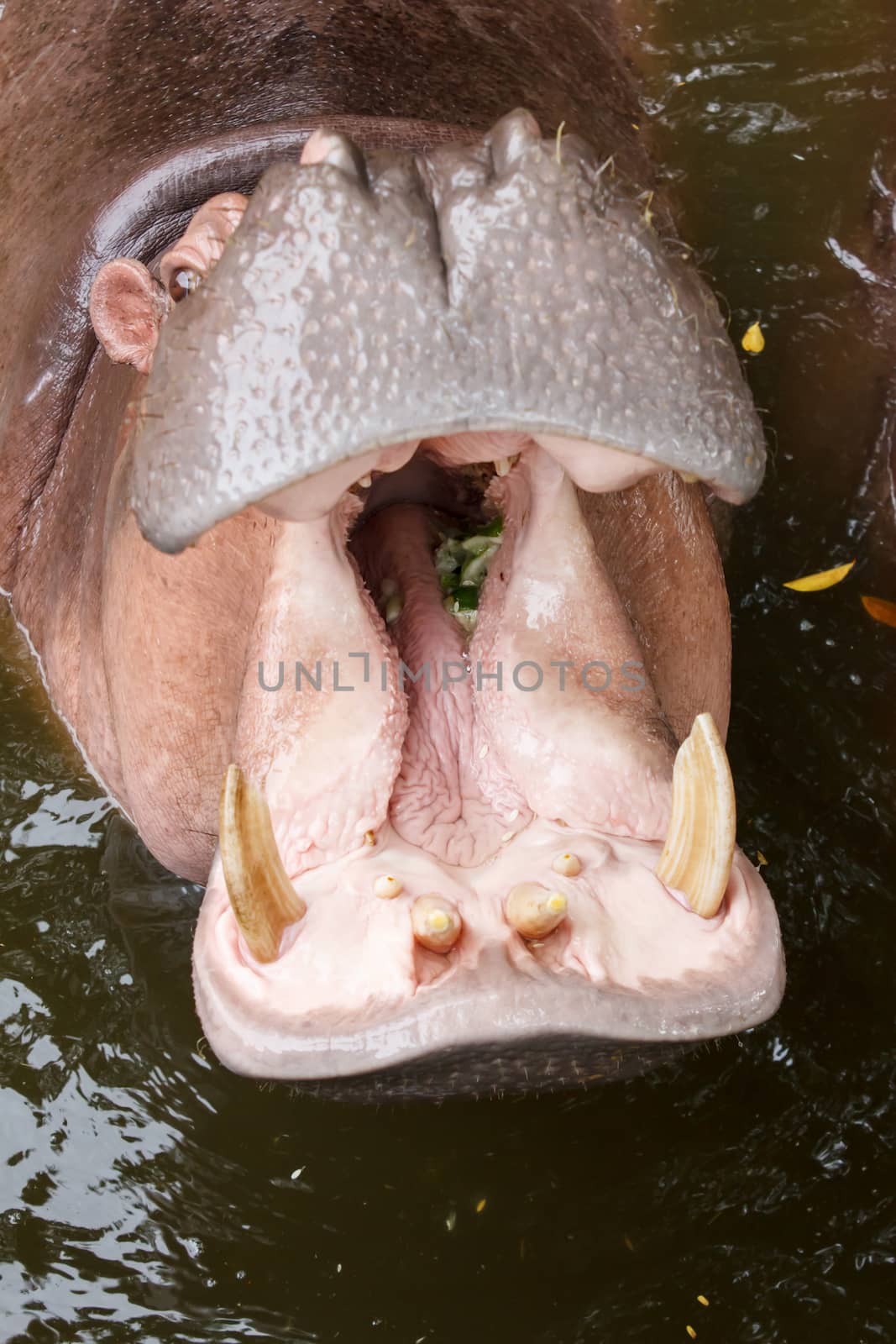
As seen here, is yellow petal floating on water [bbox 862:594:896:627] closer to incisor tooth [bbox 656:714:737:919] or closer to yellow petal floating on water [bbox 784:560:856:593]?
yellow petal floating on water [bbox 784:560:856:593]

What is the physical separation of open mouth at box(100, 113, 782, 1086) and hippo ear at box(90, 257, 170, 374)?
17.6 inches

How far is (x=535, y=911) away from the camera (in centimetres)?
206

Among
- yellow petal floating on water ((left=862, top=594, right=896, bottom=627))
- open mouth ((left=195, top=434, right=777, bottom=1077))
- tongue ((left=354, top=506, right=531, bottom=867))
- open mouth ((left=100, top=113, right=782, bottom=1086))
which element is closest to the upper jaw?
open mouth ((left=100, top=113, right=782, bottom=1086))

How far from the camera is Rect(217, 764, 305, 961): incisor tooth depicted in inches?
78.7

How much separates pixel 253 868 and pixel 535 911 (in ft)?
1.41

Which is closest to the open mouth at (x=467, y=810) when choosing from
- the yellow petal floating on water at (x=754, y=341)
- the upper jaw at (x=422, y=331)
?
the upper jaw at (x=422, y=331)

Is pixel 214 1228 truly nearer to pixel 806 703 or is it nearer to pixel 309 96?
pixel 806 703

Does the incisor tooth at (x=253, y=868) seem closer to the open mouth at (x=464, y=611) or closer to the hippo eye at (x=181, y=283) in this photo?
the open mouth at (x=464, y=611)

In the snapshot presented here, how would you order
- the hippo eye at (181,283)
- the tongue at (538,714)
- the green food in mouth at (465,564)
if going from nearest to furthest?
the tongue at (538,714)
the hippo eye at (181,283)
the green food in mouth at (465,564)

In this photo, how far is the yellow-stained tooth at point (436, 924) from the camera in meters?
2.02

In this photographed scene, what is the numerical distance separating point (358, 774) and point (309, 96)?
6.70 feet

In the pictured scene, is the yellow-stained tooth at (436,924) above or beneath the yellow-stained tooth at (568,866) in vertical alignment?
above

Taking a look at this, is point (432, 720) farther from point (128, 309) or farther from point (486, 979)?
point (128, 309)

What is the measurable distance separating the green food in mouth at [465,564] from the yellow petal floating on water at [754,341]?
6.16ft
